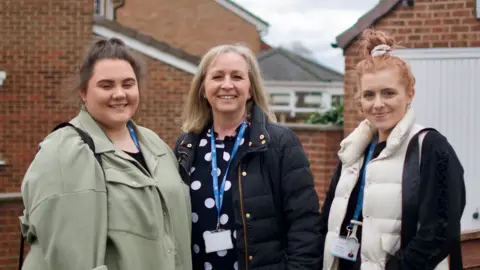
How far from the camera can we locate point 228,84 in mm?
3500

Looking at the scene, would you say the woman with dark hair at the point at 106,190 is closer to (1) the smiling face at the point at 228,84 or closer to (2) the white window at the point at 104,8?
(1) the smiling face at the point at 228,84

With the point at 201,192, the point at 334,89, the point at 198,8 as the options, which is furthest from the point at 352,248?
the point at 334,89

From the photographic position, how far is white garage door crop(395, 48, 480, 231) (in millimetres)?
8148

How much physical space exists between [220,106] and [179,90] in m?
8.20

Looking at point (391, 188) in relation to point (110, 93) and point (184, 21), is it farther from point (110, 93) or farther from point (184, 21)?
point (184, 21)

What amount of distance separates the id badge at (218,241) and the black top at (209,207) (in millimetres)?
29

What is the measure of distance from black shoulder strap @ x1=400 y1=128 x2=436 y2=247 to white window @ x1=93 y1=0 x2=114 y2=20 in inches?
571

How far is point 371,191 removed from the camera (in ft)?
10.7

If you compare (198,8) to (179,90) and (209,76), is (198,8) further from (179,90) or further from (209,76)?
(209,76)

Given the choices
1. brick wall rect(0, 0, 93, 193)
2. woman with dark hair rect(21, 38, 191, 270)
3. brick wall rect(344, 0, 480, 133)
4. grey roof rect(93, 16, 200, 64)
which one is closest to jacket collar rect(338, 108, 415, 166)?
woman with dark hair rect(21, 38, 191, 270)

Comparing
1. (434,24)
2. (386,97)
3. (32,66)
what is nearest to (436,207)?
(386,97)

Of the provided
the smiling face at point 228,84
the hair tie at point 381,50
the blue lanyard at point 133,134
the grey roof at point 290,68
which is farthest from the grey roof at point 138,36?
the grey roof at point 290,68

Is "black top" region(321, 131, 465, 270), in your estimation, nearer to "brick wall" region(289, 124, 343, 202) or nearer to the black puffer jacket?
the black puffer jacket

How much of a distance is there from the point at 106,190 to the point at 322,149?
6.31 meters
